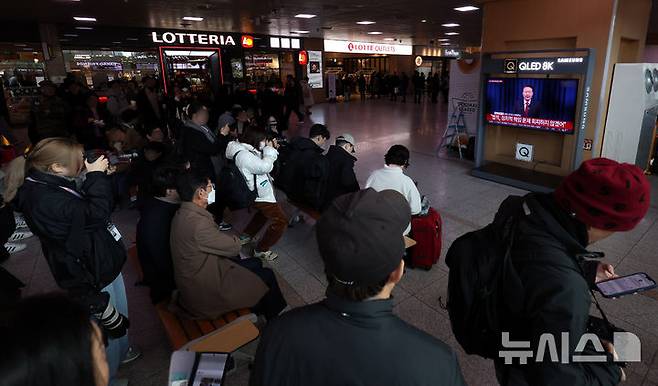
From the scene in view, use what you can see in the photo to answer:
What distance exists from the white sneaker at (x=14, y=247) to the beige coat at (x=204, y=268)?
331cm

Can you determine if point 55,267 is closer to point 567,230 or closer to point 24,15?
point 567,230

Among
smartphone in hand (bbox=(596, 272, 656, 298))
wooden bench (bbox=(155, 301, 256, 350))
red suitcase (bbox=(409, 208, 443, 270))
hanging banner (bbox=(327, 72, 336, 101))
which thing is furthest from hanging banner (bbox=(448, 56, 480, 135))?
hanging banner (bbox=(327, 72, 336, 101))

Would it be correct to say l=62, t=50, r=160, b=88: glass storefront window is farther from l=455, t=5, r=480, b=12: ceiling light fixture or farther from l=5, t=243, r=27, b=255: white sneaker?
l=455, t=5, r=480, b=12: ceiling light fixture

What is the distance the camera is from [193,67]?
590 inches

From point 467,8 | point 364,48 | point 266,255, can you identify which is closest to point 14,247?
point 266,255

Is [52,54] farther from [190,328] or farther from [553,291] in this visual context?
[553,291]

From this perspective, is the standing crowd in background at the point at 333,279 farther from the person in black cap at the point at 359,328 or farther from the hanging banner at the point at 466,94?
the hanging banner at the point at 466,94

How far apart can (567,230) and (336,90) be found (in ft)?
70.0

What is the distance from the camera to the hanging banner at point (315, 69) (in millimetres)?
19266

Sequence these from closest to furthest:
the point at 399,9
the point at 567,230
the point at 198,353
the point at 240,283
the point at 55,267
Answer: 1. the point at 567,230
2. the point at 198,353
3. the point at 55,267
4. the point at 240,283
5. the point at 399,9

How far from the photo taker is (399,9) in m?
10.5

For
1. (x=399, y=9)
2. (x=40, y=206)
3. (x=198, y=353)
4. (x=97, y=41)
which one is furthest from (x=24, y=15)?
(x=198, y=353)

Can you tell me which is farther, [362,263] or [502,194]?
[502,194]

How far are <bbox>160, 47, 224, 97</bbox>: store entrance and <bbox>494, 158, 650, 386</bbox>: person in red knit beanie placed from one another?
45.7 feet
